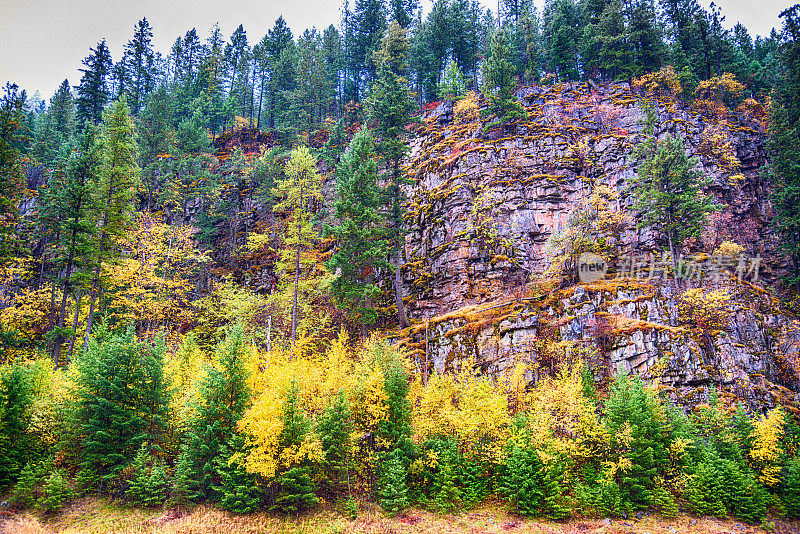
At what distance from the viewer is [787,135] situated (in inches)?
1193

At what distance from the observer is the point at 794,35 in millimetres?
32594

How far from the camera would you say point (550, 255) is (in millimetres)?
30703

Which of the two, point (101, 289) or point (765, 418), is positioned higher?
point (101, 289)

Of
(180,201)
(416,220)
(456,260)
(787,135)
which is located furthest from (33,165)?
(787,135)

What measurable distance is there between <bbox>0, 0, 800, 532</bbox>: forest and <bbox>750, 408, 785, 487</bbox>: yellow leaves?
0.14 m

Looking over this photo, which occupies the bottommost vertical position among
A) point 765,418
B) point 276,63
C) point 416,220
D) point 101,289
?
point 765,418

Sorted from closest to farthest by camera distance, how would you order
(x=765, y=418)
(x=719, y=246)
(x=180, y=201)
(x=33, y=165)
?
(x=765, y=418)
(x=719, y=246)
(x=180, y=201)
(x=33, y=165)

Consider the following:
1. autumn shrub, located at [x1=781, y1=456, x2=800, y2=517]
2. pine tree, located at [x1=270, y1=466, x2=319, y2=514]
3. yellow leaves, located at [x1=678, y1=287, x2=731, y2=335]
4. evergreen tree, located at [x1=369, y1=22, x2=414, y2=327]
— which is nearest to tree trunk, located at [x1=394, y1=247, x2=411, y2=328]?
evergreen tree, located at [x1=369, y1=22, x2=414, y2=327]

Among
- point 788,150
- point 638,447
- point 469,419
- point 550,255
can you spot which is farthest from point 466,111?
point 638,447

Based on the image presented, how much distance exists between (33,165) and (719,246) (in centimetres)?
6727

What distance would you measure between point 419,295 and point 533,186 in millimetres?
13515

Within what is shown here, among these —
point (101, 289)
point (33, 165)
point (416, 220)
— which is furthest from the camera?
point (33, 165)

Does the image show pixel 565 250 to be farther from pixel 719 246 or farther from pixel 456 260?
pixel 719 246

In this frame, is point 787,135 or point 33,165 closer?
point 787,135
